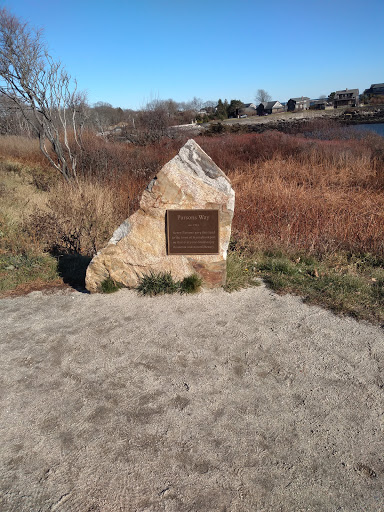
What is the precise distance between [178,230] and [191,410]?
2.26 metres

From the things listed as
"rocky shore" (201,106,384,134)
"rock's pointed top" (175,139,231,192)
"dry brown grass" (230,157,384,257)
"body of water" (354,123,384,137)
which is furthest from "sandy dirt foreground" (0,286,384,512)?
"body of water" (354,123,384,137)

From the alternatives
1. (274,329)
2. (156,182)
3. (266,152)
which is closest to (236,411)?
(274,329)

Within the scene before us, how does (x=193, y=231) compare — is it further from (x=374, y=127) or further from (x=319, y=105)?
(x=319, y=105)

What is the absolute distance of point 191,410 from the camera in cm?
270

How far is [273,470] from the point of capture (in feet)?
7.28

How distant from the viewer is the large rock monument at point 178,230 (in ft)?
14.2

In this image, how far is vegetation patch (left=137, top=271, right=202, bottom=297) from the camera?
179 inches

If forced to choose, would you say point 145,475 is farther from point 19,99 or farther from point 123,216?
point 19,99

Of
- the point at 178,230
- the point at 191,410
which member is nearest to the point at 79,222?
the point at 178,230

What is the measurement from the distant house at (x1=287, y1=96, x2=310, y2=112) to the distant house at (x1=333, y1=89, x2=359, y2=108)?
15.3 ft

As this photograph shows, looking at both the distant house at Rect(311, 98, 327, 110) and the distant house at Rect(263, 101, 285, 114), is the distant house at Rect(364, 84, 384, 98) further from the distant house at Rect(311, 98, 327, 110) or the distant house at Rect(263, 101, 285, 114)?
the distant house at Rect(263, 101, 285, 114)

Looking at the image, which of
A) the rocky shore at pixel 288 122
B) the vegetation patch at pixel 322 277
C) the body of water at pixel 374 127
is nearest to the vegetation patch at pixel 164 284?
the vegetation patch at pixel 322 277

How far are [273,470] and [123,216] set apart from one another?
617 centimetres

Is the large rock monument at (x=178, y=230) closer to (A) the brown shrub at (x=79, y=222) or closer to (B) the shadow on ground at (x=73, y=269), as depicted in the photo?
(B) the shadow on ground at (x=73, y=269)
